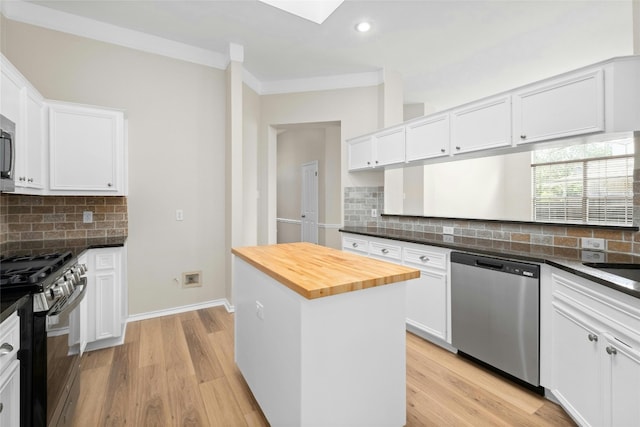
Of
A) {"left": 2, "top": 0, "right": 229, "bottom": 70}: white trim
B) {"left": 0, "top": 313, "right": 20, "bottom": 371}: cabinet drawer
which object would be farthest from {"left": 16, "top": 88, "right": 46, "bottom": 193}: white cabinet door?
{"left": 0, "top": 313, "right": 20, "bottom": 371}: cabinet drawer

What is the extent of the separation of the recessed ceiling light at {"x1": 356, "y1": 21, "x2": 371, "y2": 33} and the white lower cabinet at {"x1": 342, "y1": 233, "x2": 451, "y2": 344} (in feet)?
7.36

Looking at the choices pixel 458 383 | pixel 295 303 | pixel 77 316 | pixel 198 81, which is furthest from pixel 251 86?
pixel 458 383

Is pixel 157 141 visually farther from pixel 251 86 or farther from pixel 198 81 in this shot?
pixel 251 86

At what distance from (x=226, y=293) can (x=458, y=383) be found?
259 centimetres

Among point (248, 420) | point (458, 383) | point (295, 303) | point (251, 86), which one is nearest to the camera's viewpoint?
point (295, 303)

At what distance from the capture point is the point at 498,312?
204 cm

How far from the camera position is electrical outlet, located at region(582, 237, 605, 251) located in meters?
2.00

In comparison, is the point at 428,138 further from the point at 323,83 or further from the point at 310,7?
the point at 323,83

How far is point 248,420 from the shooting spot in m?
1.71

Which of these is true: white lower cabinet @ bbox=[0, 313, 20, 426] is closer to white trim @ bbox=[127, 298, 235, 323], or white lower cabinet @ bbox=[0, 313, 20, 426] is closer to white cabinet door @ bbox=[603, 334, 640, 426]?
white trim @ bbox=[127, 298, 235, 323]

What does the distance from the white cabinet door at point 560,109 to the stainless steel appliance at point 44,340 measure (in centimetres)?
310

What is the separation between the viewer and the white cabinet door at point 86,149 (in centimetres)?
245

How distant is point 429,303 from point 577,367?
1.10 metres

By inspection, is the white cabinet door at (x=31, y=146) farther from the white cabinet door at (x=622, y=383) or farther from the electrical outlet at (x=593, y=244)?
Result: the electrical outlet at (x=593, y=244)
